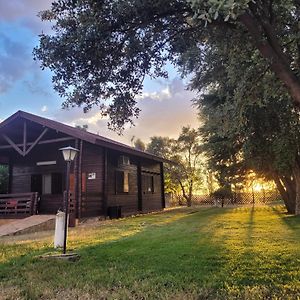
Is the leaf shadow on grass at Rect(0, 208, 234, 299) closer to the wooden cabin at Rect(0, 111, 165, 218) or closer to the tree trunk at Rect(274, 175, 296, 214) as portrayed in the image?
the wooden cabin at Rect(0, 111, 165, 218)

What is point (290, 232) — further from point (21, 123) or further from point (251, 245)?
point (21, 123)

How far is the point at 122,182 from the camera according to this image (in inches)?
810

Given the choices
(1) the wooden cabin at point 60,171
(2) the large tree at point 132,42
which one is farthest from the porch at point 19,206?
(2) the large tree at point 132,42

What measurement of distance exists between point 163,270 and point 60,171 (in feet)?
47.7

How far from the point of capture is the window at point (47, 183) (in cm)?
1933

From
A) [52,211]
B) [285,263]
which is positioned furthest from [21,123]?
[285,263]

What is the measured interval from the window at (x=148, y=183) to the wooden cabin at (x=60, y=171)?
840mm

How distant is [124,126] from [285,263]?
13.3 ft

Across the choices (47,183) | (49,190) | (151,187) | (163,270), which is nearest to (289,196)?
(151,187)

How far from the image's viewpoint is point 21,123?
18438mm

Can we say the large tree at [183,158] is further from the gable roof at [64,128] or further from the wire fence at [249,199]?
the gable roof at [64,128]

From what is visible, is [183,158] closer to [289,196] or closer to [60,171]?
[60,171]

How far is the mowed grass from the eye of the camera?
15.1 feet

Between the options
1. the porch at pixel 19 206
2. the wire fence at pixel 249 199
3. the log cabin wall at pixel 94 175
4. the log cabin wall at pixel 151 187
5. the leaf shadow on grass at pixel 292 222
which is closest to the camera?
the leaf shadow on grass at pixel 292 222
